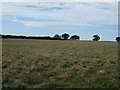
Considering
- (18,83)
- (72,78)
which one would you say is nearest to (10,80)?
(18,83)

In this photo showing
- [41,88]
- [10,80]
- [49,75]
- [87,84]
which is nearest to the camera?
[41,88]

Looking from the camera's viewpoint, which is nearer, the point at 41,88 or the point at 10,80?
the point at 41,88

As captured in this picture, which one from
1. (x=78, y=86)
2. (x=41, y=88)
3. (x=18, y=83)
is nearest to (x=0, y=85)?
(x=18, y=83)

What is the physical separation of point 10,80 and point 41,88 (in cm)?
192

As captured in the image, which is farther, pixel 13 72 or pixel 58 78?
pixel 13 72

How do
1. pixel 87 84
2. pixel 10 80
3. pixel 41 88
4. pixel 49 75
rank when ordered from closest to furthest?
pixel 41 88 → pixel 87 84 → pixel 10 80 → pixel 49 75

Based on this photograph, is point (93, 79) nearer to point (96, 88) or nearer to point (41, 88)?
point (96, 88)

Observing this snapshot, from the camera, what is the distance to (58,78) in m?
8.95

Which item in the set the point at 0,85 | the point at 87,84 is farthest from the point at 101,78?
the point at 0,85

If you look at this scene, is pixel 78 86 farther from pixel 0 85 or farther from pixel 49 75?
pixel 0 85

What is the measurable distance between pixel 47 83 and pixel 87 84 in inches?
65.8

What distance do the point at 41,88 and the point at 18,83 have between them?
119cm

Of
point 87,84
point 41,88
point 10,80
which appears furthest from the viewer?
point 10,80

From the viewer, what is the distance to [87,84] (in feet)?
25.9
